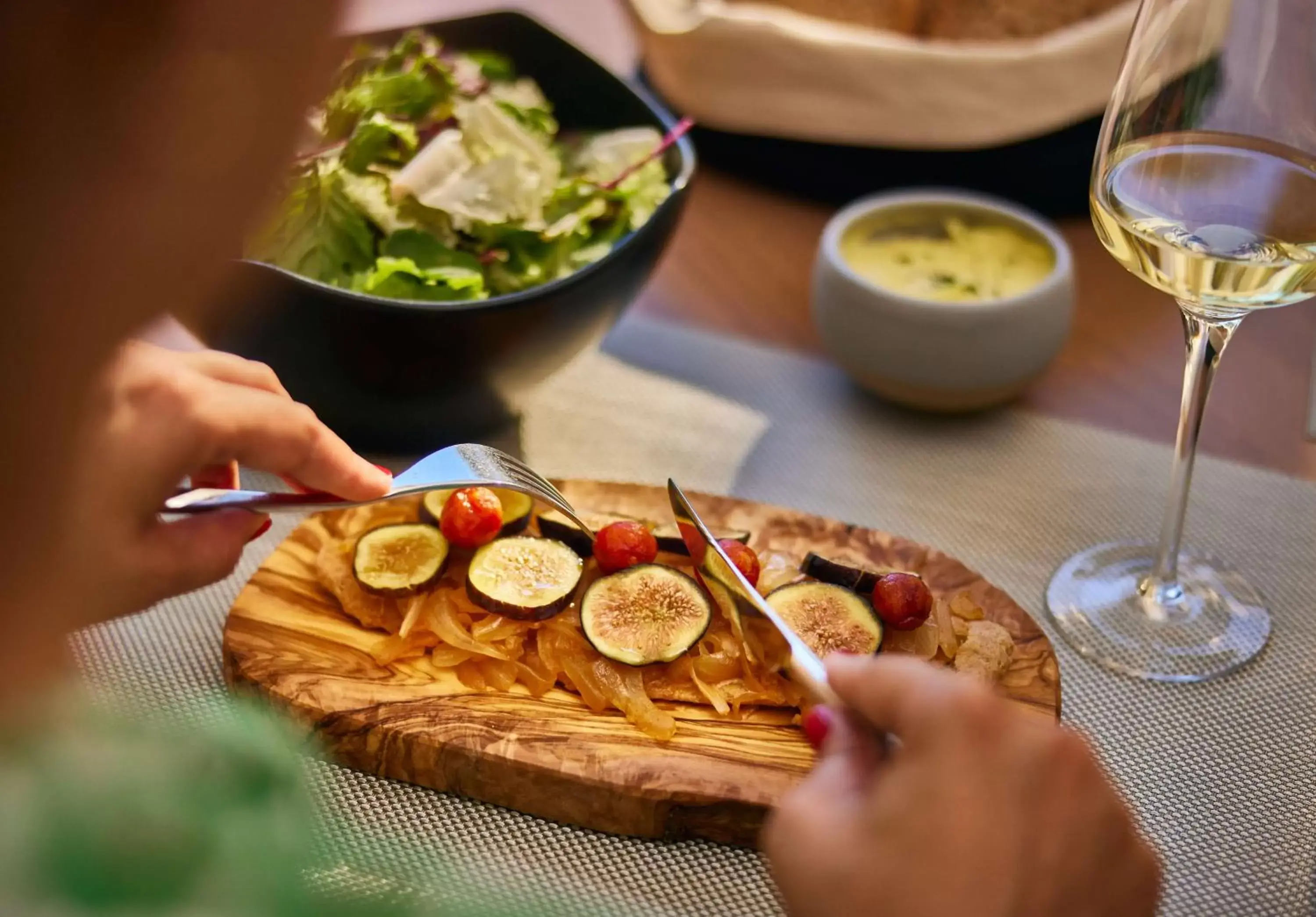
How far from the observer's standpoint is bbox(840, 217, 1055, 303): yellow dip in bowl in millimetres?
1695

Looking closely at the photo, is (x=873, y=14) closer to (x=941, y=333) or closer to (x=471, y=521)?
(x=941, y=333)

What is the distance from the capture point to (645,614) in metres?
1.23

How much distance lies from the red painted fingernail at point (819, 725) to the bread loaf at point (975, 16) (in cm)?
Answer: 157

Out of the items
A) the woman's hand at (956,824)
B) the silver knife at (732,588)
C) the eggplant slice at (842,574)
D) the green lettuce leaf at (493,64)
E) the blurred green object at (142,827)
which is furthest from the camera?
the green lettuce leaf at (493,64)

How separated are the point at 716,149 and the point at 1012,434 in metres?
0.84

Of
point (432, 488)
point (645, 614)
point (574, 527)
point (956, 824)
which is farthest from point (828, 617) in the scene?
point (956, 824)

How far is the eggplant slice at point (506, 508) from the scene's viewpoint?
134 cm

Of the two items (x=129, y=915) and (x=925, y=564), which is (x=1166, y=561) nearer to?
(x=925, y=564)

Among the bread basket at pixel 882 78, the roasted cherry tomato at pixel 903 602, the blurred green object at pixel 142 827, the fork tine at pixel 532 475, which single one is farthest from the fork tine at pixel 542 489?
the bread basket at pixel 882 78

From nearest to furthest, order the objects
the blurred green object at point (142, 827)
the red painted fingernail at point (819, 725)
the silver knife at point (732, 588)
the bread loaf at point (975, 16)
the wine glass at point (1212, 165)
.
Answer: the blurred green object at point (142, 827) → the red painted fingernail at point (819, 725) → the silver knife at point (732, 588) → the wine glass at point (1212, 165) → the bread loaf at point (975, 16)

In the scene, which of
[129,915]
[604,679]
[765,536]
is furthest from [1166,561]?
[129,915]

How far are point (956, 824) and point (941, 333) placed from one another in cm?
98

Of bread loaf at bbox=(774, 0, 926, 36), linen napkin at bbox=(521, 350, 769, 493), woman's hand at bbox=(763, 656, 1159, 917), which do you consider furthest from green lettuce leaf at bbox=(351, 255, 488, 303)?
bread loaf at bbox=(774, 0, 926, 36)

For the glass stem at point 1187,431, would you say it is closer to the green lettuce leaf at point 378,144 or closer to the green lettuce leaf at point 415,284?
the green lettuce leaf at point 415,284
